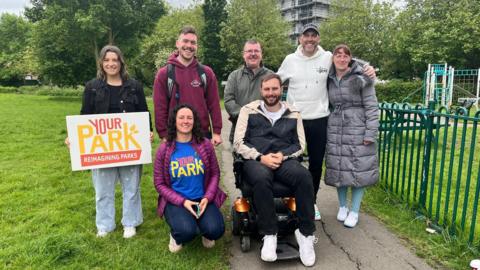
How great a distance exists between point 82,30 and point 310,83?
2173 cm

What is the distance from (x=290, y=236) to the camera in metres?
3.98

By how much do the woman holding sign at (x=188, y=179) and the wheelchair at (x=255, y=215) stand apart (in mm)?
216

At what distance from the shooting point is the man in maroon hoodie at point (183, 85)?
3961 millimetres

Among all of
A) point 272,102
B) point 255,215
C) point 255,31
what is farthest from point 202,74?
point 255,31

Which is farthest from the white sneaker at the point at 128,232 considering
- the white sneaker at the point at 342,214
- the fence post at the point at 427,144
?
the fence post at the point at 427,144

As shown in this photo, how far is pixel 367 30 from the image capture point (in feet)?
122

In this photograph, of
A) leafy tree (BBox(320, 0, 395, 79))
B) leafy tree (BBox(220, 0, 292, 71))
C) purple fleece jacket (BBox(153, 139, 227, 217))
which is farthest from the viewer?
leafy tree (BBox(220, 0, 292, 71))

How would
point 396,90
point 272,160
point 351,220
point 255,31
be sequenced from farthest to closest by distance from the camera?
point 255,31 < point 396,90 < point 351,220 < point 272,160

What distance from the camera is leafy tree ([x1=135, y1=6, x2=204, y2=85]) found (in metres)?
36.3

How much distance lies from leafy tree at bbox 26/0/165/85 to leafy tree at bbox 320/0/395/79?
1982cm

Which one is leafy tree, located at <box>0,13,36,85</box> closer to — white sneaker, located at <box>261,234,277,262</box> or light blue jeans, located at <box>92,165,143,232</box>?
light blue jeans, located at <box>92,165,143,232</box>

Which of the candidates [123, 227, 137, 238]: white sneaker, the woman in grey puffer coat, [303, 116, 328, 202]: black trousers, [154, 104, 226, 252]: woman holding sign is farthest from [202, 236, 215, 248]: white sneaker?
the woman in grey puffer coat

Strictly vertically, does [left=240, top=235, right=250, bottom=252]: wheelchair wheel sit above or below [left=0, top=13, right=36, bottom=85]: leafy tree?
below

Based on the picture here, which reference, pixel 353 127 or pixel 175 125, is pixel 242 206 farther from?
pixel 353 127
